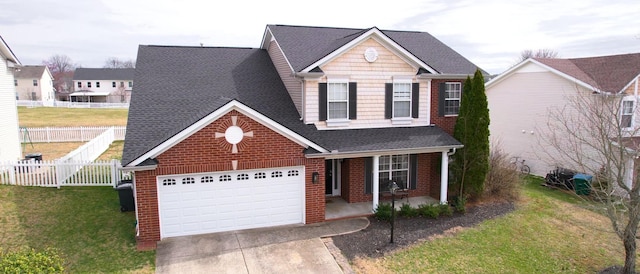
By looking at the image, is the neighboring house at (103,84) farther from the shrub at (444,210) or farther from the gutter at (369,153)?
the shrub at (444,210)

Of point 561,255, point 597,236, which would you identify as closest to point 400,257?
point 561,255

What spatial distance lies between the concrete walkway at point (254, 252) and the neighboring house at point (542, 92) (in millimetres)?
12718

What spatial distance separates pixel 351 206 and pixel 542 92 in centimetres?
1274

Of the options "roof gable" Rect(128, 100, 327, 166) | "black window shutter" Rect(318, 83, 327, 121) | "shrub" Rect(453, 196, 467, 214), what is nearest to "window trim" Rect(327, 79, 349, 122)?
"black window shutter" Rect(318, 83, 327, 121)

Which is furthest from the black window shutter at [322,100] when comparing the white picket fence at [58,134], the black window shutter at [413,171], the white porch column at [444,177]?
the white picket fence at [58,134]

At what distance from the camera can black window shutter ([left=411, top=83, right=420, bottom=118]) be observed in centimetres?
1474

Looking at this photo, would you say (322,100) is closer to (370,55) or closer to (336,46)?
(336,46)

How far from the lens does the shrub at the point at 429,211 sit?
13.3m

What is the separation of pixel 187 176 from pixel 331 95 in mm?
5480

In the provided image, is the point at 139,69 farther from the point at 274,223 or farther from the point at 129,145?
the point at 274,223

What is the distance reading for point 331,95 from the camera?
13836 millimetres

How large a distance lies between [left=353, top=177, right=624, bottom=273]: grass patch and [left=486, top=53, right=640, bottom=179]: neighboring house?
19.0 ft

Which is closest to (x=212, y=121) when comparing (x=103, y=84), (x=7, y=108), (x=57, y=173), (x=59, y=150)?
(x=57, y=173)

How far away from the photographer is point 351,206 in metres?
14.4
